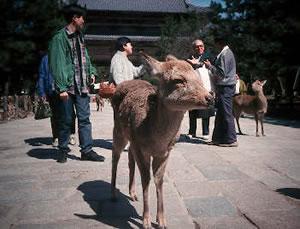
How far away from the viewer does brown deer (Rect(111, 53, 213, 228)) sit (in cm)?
267

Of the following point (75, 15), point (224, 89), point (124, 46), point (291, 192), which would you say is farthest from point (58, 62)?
point (291, 192)

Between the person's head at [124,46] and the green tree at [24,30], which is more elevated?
the green tree at [24,30]

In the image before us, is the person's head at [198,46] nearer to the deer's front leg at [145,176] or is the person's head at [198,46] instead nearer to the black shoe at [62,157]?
the black shoe at [62,157]

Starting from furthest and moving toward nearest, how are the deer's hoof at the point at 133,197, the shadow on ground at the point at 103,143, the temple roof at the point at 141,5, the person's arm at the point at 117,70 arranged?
the temple roof at the point at 141,5 < the shadow on ground at the point at 103,143 < the person's arm at the point at 117,70 < the deer's hoof at the point at 133,197

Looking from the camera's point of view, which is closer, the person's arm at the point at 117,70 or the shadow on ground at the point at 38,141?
the person's arm at the point at 117,70

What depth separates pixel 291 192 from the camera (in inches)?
150

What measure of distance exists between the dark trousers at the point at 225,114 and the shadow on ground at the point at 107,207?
3.06 meters

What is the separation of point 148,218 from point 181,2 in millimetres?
37289

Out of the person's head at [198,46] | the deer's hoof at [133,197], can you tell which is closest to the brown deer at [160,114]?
the deer's hoof at [133,197]

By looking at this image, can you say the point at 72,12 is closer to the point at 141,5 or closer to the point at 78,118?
the point at 78,118

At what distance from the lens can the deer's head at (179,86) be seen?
2613 mm

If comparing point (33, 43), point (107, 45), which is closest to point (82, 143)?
point (33, 43)

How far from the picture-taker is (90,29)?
35531mm

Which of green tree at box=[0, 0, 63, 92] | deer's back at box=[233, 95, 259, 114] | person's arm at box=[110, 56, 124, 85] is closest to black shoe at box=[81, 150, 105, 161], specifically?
person's arm at box=[110, 56, 124, 85]
